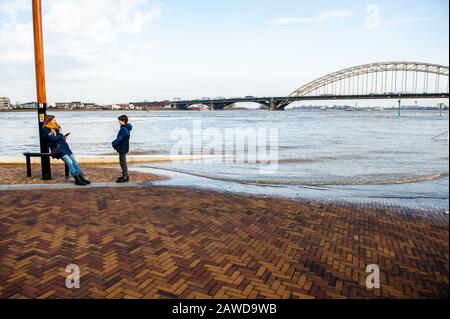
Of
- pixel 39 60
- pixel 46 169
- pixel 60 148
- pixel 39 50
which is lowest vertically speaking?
pixel 46 169

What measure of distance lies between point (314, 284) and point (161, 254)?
5.78ft

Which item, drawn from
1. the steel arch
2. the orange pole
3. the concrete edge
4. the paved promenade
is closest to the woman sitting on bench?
the orange pole

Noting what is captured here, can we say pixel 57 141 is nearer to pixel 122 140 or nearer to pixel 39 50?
pixel 122 140

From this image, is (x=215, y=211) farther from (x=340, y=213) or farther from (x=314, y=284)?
(x=314, y=284)

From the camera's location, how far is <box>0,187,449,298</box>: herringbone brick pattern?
3.45 meters

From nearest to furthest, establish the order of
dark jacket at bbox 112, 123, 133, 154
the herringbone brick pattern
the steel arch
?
the herringbone brick pattern < dark jacket at bbox 112, 123, 133, 154 < the steel arch

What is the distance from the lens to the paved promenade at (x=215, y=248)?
3.45 meters

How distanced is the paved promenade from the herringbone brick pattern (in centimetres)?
1

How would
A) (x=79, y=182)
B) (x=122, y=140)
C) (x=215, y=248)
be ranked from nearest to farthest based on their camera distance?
(x=215, y=248) → (x=79, y=182) → (x=122, y=140)

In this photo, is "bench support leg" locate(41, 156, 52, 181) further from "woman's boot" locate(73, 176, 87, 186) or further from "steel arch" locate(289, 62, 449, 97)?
"steel arch" locate(289, 62, 449, 97)

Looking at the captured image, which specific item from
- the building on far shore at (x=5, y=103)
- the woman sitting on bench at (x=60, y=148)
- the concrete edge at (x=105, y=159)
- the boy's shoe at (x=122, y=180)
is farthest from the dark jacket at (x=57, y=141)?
the building on far shore at (x=5, y=103)

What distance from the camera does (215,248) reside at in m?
4.45

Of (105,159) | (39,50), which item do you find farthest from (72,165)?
(105,159)
